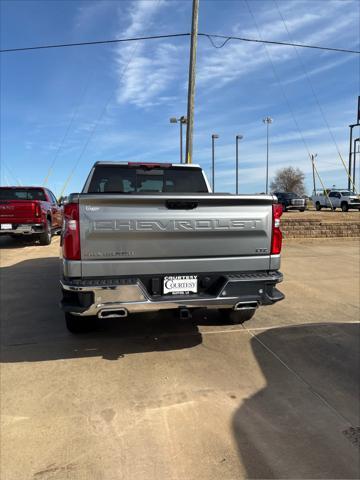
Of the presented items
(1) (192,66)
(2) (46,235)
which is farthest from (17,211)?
(1) (192,66)

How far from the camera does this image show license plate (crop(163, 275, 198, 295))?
3.83m

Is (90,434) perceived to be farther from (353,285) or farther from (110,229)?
(353,285)

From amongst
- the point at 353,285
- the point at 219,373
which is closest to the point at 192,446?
the point at 219,373

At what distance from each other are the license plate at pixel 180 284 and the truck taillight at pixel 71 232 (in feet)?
2.81

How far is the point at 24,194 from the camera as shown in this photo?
1348 cm

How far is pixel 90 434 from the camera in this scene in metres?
2.91

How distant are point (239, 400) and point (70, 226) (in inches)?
81.0

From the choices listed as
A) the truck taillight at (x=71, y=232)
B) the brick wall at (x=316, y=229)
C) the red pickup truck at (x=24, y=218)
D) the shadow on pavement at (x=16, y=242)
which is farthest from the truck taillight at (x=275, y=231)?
the brick wall at (x=316, y=229)

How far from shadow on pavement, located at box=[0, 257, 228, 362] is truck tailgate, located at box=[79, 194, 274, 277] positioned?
66 cm

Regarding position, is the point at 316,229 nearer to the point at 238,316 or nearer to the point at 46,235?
the point at 46,235

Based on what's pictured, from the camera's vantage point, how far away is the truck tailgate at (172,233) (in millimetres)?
3582

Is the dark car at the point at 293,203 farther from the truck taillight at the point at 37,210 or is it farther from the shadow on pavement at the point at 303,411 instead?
the shadow on pavement at the point at 303,411

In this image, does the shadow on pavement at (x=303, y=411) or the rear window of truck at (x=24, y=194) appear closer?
the shadow on pavement at (x=303, y=411)

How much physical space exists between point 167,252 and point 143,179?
7.53ft
